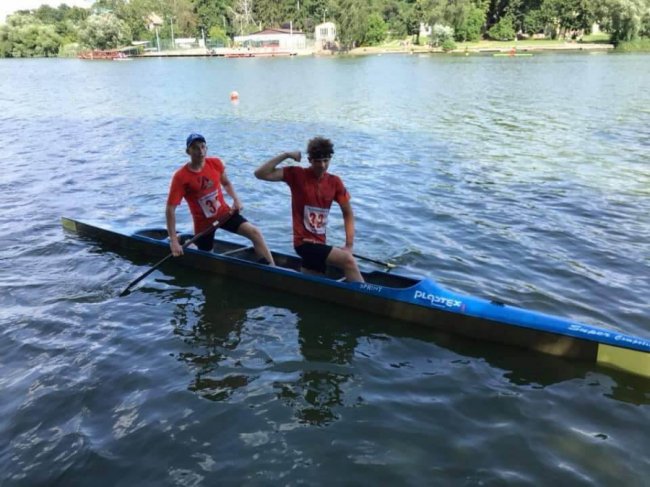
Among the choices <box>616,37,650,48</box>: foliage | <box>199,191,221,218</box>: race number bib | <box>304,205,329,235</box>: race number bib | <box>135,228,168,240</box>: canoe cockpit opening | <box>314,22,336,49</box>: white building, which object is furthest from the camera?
<box>314,22,336,49</box>: white building

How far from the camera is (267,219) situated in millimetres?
12430

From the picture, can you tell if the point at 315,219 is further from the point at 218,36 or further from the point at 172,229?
the point at 218,36

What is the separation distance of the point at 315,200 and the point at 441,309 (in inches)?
85.4

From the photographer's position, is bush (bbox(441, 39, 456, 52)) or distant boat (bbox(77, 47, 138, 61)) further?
distant boat (bbox(77, 47, 138, 61))

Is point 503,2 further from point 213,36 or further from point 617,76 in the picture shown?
point 617,76

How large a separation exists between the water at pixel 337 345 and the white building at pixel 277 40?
10573 centimetres

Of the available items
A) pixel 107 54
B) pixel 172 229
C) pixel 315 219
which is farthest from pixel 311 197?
pixel 107 54

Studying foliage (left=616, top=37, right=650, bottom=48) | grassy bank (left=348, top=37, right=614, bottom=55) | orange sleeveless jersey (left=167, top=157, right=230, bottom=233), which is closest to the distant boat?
grassy bank (left=348, top=37, right=614, bottom=55)

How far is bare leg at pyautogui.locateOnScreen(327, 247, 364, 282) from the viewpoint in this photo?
24.0 ft

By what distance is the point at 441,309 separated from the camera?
6.96m

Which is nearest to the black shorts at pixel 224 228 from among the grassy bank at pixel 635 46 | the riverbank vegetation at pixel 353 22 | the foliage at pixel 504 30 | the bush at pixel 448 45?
the grassy bank at pixel 635 46

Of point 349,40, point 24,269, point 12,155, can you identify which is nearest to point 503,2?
point 349,40

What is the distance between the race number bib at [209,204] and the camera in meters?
8.23

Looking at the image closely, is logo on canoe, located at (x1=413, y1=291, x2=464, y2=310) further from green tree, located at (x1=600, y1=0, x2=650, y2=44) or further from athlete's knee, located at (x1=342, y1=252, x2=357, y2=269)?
green tree, located at (x1=600, y1=0, x2=650, y2=44)
